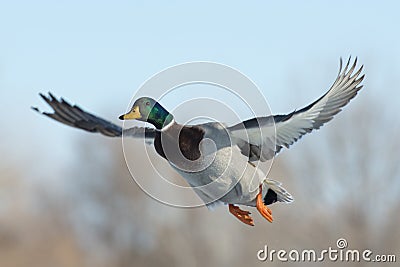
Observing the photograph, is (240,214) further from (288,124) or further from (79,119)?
(79,119)

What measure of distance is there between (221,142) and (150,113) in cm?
53

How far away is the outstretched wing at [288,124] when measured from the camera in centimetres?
803

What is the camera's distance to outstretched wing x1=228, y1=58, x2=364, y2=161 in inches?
316

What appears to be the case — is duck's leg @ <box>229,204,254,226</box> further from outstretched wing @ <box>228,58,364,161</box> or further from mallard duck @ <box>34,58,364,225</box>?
outstretched wing @ <box>228,58,364,161</box>

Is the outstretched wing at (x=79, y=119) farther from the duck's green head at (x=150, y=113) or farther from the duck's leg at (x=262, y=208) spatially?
the duck's leg at (x=262, y=208)

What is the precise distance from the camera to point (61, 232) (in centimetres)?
3794

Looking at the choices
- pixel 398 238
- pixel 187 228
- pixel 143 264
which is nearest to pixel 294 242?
pixel 398 238

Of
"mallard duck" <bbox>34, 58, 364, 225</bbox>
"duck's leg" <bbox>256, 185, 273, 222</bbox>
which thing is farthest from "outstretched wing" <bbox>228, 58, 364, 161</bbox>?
"duck's leg" <bbox>256, 185, 273, 222</bbox>

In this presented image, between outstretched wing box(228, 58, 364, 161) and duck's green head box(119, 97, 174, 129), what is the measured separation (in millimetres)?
440

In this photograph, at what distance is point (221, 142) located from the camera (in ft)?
25.7

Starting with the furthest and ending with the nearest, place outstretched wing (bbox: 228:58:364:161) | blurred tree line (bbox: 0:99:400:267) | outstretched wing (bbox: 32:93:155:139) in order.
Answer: blurred tree line (bbox: 0:99:400:267) → outstretched wing (bbox: 228:58:364:161) → outstretched wing (bbox: 32:93:155:139)

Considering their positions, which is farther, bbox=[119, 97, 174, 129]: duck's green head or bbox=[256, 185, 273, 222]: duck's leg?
bbox=[256, 185, 273, 222]: duck's leg

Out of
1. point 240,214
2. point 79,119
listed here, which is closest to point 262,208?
point 240,214

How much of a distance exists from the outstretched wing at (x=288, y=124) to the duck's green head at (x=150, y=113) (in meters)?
0.44
